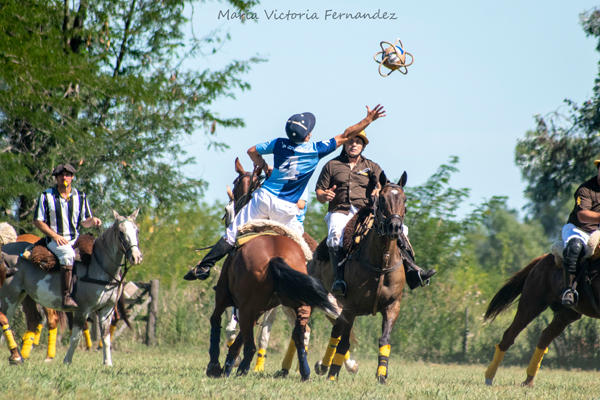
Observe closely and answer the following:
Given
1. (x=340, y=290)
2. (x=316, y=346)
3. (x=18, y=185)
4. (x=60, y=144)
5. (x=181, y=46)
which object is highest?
(x=181, y=46)

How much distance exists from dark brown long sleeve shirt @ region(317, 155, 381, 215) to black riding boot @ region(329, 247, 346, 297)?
29.0 inches

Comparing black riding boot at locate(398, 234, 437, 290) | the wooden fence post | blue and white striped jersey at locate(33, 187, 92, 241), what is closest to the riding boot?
blue and white striped jersey at locate(33, 187, 92, 241)

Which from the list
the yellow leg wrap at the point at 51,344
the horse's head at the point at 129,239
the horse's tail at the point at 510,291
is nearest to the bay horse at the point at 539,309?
the horse's tail at the point at 510,291

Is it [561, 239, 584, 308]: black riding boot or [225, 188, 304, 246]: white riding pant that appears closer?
[225, 188, 304, 246]: white riding pant

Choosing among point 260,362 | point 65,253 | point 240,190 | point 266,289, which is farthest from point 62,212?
point 266,289

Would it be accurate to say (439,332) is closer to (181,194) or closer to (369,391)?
(181,194)

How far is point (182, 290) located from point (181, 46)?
6754mm

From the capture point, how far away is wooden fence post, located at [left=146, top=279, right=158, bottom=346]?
16.8 meters

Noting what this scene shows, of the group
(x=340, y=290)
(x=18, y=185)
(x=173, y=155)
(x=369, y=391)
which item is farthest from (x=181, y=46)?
(x=369, y=391)

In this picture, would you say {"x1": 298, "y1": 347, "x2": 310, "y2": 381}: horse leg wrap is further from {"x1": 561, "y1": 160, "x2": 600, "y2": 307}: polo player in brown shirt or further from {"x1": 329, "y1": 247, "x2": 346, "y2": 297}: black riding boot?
{"x1": 561, "y1": 160, "x2": 600, "y2": 307}: polo player in brown shirt

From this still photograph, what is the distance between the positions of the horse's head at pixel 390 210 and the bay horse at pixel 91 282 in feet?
12.3

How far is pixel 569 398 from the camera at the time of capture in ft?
25.2

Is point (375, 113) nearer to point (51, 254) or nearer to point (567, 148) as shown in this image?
point (51, 254)

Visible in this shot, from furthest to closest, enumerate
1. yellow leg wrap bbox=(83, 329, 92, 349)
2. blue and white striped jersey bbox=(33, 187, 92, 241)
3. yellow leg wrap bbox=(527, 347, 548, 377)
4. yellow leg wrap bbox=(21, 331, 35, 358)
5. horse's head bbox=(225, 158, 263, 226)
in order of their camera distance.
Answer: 1. yellow leg wrap bbox=(83, 329, 92, 349)
2. horse's head bbox=(225, 158, 263, 226)
3. yellow leg wrap bbox=(21, 331, 35, 358)
4. blue and white striped jersey bbox=(33, 187, 92, 241)
5. yellow leg wrap bbox=(527, 347, 548, 377)
